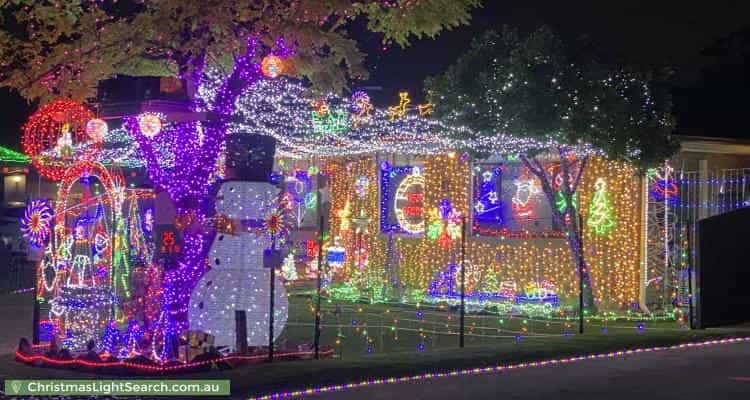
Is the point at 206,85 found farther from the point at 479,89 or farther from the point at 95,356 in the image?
the point at 479,89

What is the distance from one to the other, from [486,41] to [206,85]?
6816 millimetres

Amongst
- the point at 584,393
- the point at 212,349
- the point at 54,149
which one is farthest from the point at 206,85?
the point at 584,393

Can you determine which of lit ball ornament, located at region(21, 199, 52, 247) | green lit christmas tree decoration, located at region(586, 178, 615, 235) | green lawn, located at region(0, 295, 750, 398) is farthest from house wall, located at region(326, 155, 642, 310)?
lit ball ornament, located at region(21, 199, 52, 247)

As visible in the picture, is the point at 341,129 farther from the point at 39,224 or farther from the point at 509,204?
the point at 39,224

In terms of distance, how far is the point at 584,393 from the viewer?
10.4m

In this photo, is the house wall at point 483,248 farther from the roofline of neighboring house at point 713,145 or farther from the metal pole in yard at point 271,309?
the metal pole in yard at point 271,309

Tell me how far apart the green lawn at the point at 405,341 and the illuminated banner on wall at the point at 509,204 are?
2557 mm

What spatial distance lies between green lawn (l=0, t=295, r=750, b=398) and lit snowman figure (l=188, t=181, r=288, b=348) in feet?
4.06

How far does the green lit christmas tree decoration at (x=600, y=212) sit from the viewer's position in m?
19.8

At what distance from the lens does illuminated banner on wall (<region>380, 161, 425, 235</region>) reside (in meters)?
23.2

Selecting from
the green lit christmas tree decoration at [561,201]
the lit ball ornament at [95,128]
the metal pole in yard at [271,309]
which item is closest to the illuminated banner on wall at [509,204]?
the green lit christmas tree decoration at [561,201]

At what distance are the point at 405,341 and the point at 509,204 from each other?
7211mm

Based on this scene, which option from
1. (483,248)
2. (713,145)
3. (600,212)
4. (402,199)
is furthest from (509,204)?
(713,145)

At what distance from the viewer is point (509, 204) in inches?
861
